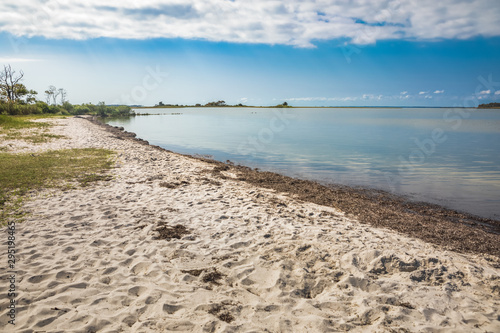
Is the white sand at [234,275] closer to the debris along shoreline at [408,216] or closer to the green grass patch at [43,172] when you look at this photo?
the debris along shoreline at [408,216]

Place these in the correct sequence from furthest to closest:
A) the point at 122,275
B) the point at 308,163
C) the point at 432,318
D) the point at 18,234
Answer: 1. the point at 308,163
2. the point at 18,234
3. the point at 122,275
4. the point at 432,318

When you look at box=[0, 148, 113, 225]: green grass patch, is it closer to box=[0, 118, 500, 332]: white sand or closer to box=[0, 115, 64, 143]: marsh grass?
box=[0, 118, 500, 332]: white sand

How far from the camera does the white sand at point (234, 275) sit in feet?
13.6

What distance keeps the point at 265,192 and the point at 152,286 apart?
738 cm

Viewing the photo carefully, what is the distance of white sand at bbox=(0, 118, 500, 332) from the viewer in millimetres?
4152

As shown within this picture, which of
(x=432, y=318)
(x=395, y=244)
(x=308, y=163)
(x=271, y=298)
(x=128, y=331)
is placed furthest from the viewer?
(x=308, y=163)

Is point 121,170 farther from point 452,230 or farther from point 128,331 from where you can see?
point 452,230

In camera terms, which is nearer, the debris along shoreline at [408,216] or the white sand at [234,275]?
the white sand at [234,275]

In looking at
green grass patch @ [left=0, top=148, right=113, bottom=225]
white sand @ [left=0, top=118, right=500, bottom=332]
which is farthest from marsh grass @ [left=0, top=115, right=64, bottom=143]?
white sand @ [left=0, top=118, right=500, bottom=332]

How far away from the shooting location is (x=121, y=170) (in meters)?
13.8

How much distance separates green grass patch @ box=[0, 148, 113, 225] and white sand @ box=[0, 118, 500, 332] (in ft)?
4.06

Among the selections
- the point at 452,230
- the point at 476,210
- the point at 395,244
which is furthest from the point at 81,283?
the point at 476,210

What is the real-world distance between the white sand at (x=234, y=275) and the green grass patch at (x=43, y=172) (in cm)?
124

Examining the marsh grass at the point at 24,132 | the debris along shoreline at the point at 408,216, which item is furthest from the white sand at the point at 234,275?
the marsh grass at the point at 24,132
